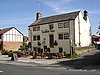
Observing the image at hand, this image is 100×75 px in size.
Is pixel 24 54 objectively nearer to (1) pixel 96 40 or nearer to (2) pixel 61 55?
(2) pixel 61 55

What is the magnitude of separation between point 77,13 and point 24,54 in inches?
560

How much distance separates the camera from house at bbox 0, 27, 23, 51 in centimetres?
6406

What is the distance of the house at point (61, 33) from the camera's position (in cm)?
4569

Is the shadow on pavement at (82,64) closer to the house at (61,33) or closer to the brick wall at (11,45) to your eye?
the house at (61,33)

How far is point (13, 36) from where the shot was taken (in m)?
65.8

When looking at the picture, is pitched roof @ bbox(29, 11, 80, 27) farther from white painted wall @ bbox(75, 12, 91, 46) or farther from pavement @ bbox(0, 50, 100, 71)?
pavement @ bbox(0, 50, 100, 71)

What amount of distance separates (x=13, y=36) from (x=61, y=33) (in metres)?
22.3

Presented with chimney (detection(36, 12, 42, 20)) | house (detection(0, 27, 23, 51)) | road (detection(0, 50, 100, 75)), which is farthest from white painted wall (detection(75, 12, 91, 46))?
house (detection(0, 27, 23, 51))

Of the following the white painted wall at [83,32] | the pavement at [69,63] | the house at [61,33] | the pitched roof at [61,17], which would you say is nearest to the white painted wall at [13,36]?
the house at [61,33]

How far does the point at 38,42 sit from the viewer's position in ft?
174

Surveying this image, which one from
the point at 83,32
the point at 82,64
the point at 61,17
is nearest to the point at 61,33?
the point at 61,17

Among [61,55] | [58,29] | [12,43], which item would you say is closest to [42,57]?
[61,55]

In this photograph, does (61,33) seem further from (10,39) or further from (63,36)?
(10,39)

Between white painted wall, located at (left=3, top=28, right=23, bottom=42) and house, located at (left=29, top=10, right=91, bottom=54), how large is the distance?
10.7m
